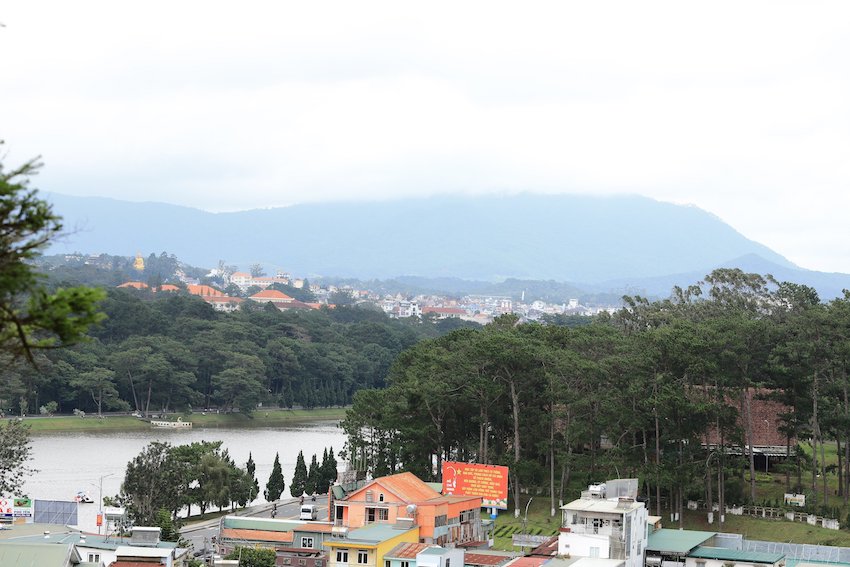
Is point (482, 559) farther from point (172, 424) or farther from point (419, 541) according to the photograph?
point (172, 424)

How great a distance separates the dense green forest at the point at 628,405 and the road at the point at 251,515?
158 inches

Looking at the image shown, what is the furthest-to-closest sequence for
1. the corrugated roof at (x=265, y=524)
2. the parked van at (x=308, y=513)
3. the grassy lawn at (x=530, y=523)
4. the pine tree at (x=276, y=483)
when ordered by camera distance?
1. the pine tree at (x=276, y=483)
2. the grassy lawn at (x=530, y=523)
3. the parked van at (x=308, y=513)
4. the corrugated roof at (x=265, y=524)

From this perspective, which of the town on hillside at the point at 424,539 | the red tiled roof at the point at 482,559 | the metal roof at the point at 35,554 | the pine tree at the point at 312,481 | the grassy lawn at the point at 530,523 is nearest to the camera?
the metal roof at the point at 35,554

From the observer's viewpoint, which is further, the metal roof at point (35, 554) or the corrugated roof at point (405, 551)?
the corrugated roof at point (405, 551)

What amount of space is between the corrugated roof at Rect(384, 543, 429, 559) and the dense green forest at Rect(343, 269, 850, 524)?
34.8ft

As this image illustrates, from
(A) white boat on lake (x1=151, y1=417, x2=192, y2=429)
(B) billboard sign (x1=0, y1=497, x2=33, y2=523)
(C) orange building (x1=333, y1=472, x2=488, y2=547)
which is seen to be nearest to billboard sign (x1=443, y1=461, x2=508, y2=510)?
(C) orange building (x1=333, y1=472, x2=488, y2=547)

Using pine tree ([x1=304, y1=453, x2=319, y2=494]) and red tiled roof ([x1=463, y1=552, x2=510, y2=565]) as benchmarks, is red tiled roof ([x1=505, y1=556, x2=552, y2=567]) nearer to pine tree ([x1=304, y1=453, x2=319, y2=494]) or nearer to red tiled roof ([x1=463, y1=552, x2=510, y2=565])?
red tiled roof ([x1=463, y1=552, x2=510, y2=565])

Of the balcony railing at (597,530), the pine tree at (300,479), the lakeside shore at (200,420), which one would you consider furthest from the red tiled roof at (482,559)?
the lakeside shore at (200,420)

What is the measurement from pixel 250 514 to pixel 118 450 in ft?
77.1

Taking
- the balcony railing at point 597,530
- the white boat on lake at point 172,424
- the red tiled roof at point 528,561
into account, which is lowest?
the red tiled roof at point 528,561

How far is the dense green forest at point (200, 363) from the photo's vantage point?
285 ft

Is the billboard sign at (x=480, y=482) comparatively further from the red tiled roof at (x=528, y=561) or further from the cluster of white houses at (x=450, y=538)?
the red tiled roof at (x=528, y=561)

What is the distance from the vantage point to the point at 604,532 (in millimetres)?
35000

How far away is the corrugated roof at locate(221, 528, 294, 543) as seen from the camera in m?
40.0
